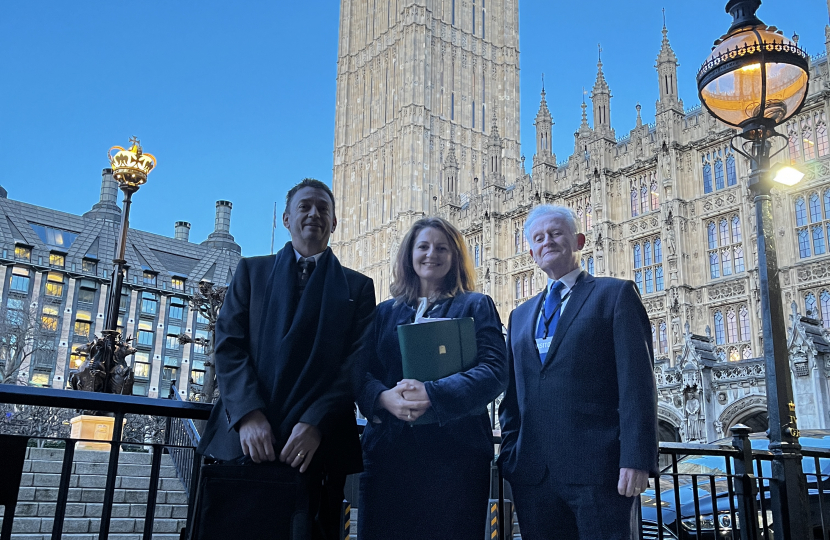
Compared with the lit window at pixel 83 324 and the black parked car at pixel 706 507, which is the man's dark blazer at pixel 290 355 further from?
the lit window at pixel 83 324

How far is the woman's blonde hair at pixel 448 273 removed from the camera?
9.93 ft

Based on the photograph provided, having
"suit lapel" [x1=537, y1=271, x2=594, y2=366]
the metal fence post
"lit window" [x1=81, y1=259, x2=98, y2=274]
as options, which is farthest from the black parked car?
"lit window" [x1=81, y1=259, x2=98, y2=274]

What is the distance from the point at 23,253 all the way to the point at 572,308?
5003cm

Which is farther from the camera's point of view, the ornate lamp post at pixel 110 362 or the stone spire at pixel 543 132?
the stone spire at pixel 543 132

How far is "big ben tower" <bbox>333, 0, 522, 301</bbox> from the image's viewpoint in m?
42.3

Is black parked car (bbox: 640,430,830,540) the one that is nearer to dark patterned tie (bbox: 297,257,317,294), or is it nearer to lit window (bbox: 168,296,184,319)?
dark patterned tie (bbox: 297,257,317,294)

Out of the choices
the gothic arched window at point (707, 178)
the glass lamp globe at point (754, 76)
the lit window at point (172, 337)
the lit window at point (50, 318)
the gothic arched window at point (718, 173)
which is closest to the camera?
the glass lamp globe at point (754, 76)

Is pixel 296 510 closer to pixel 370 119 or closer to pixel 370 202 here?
pixel 370 202

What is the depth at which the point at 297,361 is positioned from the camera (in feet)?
8.31

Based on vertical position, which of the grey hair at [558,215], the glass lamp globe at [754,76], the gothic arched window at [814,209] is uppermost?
the gothic arched window at [814,209]

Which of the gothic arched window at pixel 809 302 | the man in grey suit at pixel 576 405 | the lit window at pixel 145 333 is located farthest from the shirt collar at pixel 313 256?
the lit window at pixel 145 333

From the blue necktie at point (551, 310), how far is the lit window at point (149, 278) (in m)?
51.8

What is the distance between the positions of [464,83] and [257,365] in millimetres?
46260

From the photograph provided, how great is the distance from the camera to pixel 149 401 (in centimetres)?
257
